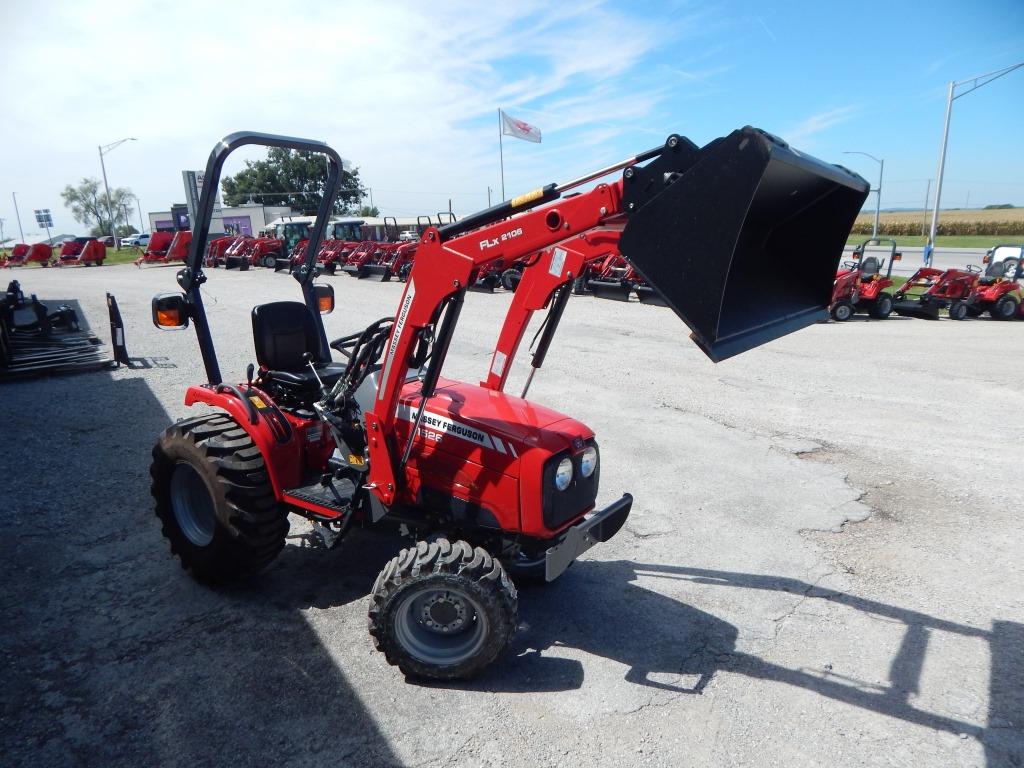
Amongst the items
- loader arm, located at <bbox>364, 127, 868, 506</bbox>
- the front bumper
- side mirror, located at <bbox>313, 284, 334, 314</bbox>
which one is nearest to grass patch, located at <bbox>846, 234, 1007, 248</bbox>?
loader arm, located at <bbox>364, 127, 868, 506</bbox>

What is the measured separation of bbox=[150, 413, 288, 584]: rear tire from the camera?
3.56 metres

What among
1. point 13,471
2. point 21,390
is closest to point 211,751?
point 13,471

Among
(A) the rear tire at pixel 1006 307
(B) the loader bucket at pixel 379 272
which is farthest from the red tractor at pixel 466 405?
(B) the loader bucket at pixel 379 272

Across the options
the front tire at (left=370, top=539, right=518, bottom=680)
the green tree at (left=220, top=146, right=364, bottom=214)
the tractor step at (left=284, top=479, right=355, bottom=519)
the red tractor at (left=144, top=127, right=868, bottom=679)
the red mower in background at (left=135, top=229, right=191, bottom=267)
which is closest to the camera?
the red tractor at (left=144, top=127, right=868, bottom=679)

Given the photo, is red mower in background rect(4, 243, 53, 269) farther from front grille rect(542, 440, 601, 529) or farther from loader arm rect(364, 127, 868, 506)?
front grille rect(542, 440, 601, 529)

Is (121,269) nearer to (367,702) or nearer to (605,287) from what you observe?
(605,287)

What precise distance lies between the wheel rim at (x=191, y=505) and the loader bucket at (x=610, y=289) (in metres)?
13.9

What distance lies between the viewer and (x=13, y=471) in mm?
5512

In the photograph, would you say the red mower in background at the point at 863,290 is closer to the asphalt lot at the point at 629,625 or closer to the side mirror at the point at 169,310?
the asphalt lot at the point at 629,625

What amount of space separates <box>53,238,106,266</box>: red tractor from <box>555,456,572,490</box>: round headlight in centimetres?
3502

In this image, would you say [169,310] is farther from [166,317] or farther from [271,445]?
[271,445]

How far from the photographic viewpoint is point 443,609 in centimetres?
307

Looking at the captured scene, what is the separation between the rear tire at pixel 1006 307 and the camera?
15234mm

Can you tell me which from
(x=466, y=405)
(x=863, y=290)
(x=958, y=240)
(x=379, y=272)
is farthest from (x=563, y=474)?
(x=958, y=240)
